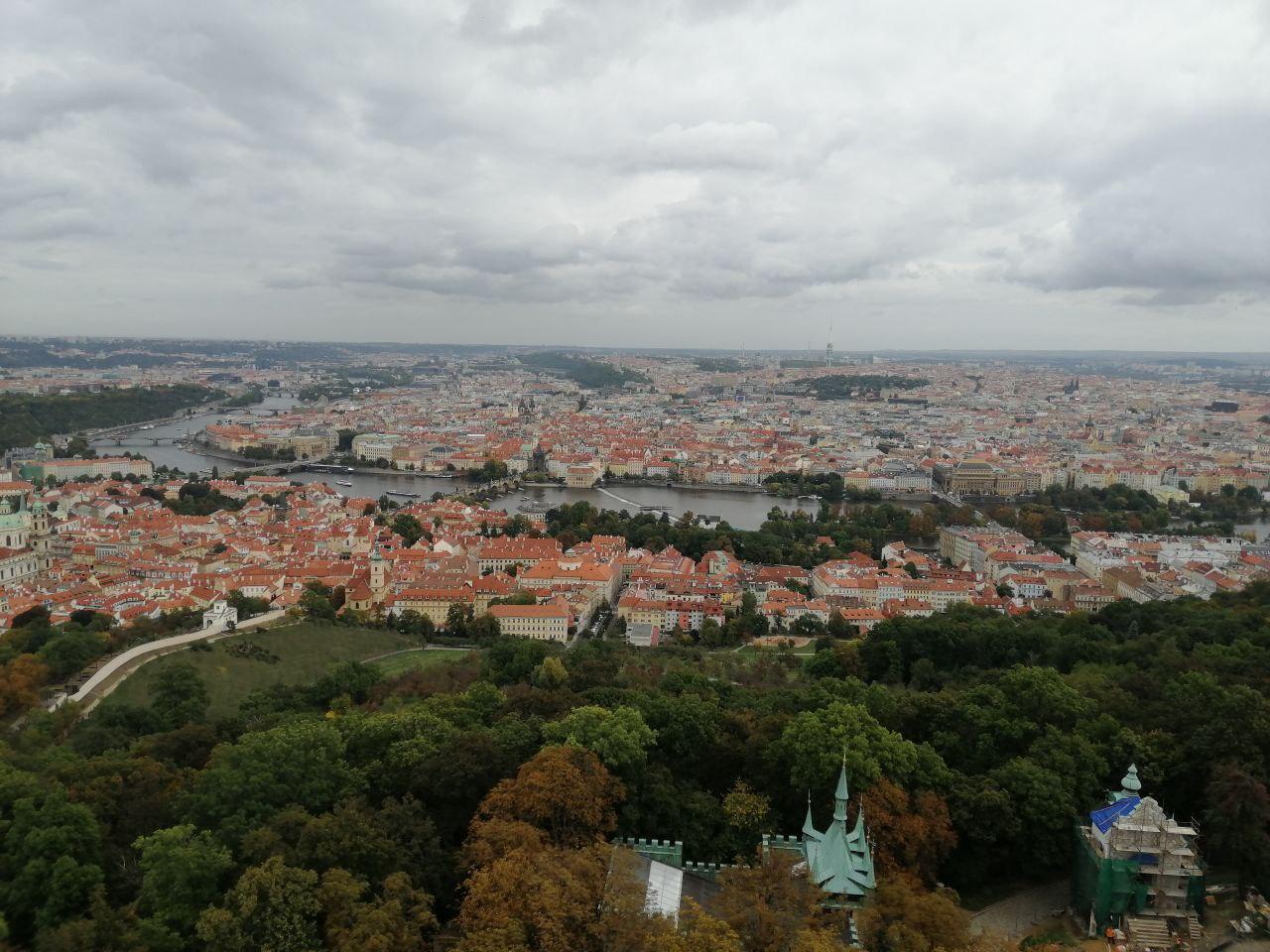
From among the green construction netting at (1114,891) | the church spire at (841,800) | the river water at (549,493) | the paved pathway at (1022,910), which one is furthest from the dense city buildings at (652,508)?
the green construction netting at (1114,891)

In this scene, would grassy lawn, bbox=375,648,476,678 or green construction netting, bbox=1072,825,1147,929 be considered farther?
grassy lawn, bbox=375,648,476,678

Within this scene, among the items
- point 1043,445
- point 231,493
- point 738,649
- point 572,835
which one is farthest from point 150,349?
point 572,835

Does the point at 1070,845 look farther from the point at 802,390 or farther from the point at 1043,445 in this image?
the point at 802,390

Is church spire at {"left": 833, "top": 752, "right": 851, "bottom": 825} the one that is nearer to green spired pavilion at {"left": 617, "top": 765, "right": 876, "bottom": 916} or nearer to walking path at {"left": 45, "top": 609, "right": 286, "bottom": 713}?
green spired pavilion at {"left": 617, "top": 765, "right": 876, "bottom": 916}

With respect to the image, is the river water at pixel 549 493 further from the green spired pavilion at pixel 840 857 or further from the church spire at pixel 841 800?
the green spired pavilion at pixel 840 857

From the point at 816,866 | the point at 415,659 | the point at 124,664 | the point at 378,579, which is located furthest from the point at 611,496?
the point at 816,866

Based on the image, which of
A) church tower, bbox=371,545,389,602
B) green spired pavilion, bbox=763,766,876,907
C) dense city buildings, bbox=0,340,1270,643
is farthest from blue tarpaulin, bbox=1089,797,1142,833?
church tower, bbox=371,545,389,602
